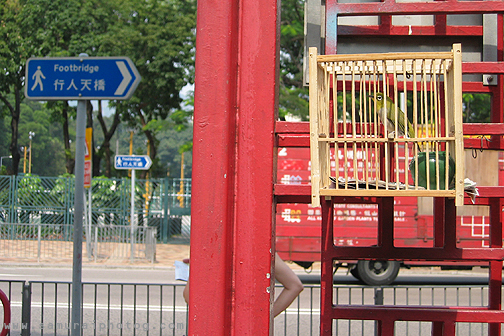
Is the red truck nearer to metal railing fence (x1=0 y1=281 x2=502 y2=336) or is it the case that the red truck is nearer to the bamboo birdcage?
metal railing fence (x1=0 y1=281 x2=502 y2=336)

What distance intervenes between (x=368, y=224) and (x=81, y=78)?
8.59m

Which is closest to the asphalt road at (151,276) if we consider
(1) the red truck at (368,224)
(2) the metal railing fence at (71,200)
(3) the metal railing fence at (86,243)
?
(1) the red truck at (368,224)

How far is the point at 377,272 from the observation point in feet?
36.1

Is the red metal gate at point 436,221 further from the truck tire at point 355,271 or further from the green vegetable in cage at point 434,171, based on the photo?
the truck tire at point 355,271

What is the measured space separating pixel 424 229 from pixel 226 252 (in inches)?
394

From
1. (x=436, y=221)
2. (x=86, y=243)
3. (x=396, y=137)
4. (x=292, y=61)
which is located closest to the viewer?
(x=396, y=137)

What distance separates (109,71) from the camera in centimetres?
395

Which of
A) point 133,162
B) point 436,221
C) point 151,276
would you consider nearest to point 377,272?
point 151,276

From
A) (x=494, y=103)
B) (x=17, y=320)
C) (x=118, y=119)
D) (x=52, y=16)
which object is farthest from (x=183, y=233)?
(x=494, y=103)

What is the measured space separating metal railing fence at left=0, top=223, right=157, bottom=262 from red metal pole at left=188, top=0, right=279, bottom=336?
1227 cm

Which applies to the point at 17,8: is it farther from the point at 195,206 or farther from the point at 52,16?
the point at 195,206

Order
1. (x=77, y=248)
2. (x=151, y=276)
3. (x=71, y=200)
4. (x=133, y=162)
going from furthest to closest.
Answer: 1. (x=71, y=200)
2. (x=133, y=162)
3. (x=151, y=276)
4. (x=77, y=248)

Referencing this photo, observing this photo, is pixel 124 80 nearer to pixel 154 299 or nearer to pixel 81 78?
pixel 81 78

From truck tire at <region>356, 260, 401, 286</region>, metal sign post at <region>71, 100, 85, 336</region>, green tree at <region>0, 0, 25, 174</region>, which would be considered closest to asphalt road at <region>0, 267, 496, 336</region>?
truck tire at <region>356, 260, 401, 286</region>
